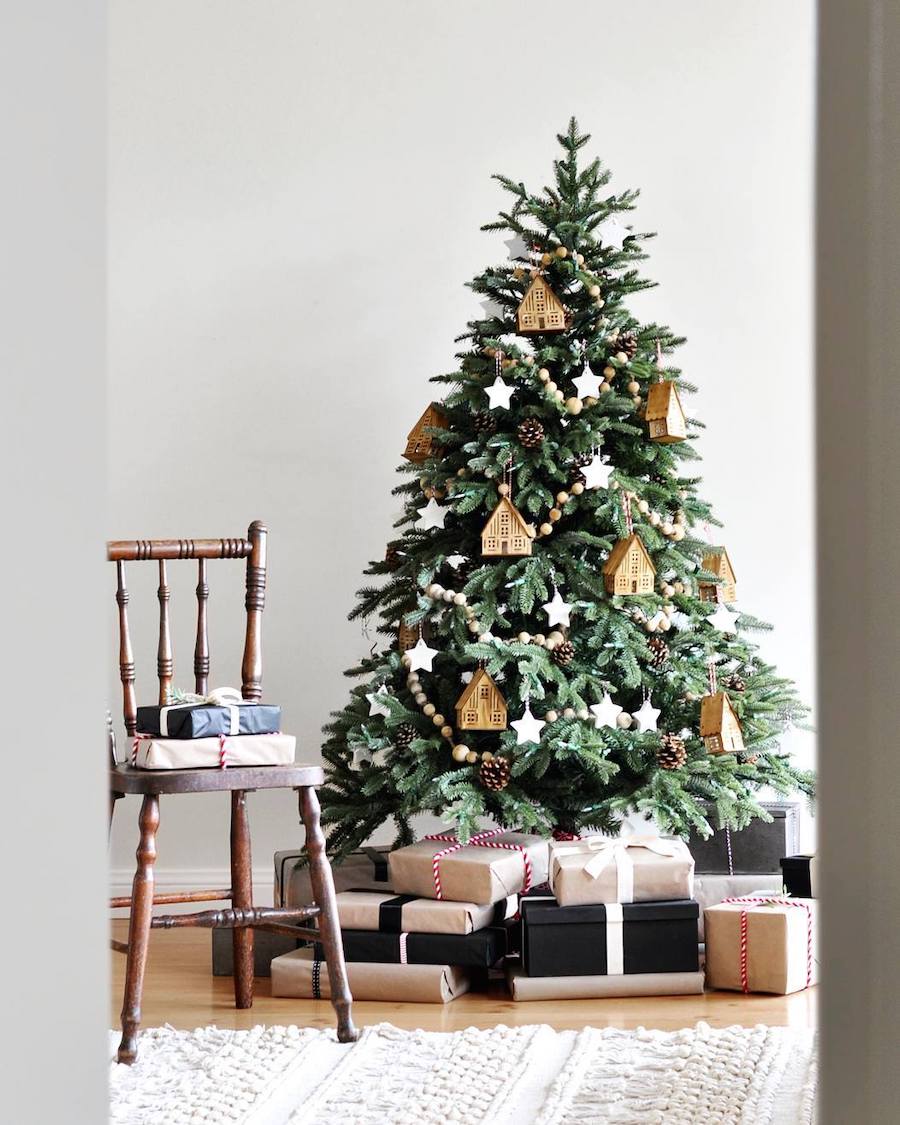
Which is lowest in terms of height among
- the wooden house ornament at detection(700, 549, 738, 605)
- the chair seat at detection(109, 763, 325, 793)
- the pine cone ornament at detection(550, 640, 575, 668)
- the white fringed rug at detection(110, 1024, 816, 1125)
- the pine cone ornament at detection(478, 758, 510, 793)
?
the white fringed rug at detection(110, 1024, 816, 1125)

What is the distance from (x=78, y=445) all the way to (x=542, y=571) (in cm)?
202

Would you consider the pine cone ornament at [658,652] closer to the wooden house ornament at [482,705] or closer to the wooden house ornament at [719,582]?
the wooden house ornament at [719,582]

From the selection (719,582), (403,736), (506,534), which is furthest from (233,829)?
(719,582)

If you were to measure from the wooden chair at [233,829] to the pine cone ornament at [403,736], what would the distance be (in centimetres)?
29

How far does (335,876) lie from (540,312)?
1.06m

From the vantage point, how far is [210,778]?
1.61m

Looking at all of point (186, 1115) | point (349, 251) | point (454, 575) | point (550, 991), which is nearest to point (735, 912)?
point (550, 991)

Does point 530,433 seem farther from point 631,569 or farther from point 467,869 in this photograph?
point 467,869

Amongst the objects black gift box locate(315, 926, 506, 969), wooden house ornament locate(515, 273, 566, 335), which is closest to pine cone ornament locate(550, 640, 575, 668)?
black gift box locate(315, 926, 506, 969)

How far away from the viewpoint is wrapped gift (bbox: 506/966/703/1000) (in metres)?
1.87

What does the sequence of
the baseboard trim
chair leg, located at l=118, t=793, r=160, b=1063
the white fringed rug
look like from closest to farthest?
the white fringed rug, chair leg, located at l=118, t=793, r=160, b=1063, the baseboard trim

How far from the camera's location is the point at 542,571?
2164 millimetres

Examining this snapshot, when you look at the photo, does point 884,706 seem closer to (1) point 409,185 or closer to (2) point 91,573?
(2) point 91,573

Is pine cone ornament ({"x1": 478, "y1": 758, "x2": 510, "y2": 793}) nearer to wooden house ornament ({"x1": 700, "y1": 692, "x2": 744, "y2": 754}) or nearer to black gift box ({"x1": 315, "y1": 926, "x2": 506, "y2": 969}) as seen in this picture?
black gift box ({"x1": 315, "y1": 926, "x2": 506, "y2": 969})
